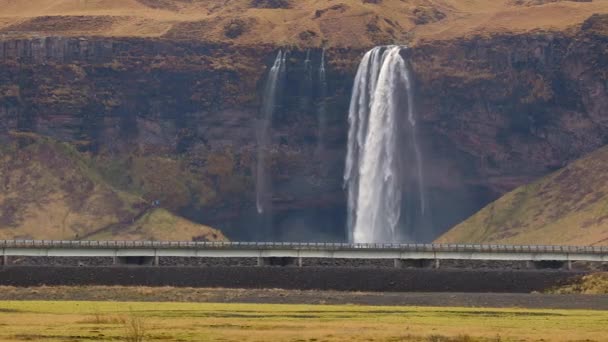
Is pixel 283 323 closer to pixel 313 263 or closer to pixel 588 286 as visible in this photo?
pixel 588 286

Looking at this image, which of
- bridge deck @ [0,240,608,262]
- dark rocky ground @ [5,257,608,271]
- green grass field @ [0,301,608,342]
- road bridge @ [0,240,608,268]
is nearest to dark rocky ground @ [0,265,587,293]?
dark rocky ground @ [5,257,608,271]

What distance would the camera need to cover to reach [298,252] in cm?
19775

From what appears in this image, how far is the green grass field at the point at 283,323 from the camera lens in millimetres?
119750

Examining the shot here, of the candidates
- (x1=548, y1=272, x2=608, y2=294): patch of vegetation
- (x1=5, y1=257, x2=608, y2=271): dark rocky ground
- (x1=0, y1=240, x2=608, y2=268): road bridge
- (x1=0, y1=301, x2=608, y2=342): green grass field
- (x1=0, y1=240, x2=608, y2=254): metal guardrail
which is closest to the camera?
(x1=0, y1=301, x2=608, y2=342): green grass field

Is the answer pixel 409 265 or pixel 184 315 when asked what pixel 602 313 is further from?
pixel 409 265

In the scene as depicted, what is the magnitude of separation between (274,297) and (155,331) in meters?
47.7

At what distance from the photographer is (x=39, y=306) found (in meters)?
149

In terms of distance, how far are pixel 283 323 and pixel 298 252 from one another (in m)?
66.8

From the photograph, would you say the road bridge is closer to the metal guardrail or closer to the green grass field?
the metal guardrail

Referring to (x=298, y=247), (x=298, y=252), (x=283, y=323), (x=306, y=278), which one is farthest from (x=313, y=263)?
(x=283, y=323)

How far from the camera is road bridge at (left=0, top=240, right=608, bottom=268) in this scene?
197 metres

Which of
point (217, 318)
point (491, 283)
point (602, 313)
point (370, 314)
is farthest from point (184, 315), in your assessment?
point (491, 283)

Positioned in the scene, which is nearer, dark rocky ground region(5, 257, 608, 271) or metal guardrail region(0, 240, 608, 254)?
dark rocky ground region(5, 257, 608, 271)

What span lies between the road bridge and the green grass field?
42077mm
